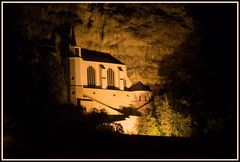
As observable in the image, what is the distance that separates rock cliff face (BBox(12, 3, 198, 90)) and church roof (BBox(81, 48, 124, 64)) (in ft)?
2.08

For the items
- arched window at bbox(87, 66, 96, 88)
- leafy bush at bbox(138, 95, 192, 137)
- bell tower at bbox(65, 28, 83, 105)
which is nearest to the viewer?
leafy bush at bbox(138, 95, 192, 137)

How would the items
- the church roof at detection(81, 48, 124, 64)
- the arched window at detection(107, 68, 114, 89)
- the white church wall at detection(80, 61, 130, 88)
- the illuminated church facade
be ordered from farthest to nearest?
the arched window at detection(107, 68, 114, 89) < the church roof at detection(81, 48, 124, 64) < the white church wall at detection(80, 61, 130, 88) < the illuminated church facade

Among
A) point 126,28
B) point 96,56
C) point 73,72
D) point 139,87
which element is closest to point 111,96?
point 139,87

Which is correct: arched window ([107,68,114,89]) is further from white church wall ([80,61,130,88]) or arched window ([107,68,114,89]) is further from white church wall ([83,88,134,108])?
white church wall ([83,88,134,108])

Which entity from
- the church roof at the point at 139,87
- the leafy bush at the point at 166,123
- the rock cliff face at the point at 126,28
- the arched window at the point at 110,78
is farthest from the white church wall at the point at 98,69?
the leafy bush at the point at 166,123

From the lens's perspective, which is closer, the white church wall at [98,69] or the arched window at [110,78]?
the white church wall at [98,69]

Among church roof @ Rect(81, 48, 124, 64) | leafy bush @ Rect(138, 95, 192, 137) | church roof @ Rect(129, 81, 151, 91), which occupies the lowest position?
leafy bush @ Rect(138, 95, 192, 137)

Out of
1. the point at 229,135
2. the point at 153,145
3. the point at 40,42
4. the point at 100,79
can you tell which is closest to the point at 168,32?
the point at 100,79

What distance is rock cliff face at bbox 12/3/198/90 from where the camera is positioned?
53250mm

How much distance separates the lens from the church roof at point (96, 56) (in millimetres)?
56500

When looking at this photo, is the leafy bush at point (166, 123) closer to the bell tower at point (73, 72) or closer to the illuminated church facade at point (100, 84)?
the illuminated church facade at point (100, 84)

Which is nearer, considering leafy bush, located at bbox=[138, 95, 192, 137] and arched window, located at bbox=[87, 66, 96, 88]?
leafy bush, located at bbox=[138, 95, 192, 137]

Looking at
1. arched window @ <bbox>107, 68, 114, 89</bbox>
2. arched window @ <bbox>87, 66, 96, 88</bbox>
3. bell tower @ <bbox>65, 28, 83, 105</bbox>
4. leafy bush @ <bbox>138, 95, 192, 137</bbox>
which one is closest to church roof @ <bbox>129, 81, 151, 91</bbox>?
arched window @ <bbox>107, 68, 114, 89</bbox>

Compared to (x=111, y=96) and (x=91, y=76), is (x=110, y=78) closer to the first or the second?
(x=111, y=96)
